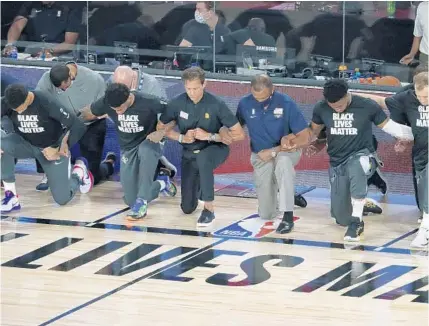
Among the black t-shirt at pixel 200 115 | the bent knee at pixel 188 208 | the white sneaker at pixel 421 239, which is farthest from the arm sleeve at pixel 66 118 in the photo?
the white sneaker at pixel 421 239

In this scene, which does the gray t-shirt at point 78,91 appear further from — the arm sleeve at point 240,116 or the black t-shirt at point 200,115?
the arm sleeve at point 240,116

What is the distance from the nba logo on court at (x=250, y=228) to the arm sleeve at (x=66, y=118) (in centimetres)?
181

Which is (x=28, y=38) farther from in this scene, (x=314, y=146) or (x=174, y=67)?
(x=314, y=146)

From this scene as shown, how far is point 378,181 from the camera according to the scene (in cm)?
1146

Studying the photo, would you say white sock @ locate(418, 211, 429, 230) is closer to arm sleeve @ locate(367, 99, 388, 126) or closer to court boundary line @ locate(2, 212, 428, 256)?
court boundary line @ locate(2, 212, 428, 256)

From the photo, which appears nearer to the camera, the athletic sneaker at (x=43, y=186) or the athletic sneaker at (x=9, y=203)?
the athletic sneaker at (x=9, y=203)

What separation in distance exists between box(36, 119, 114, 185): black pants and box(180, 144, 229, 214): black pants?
55.7 inches

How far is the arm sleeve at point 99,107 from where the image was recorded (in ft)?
36.7

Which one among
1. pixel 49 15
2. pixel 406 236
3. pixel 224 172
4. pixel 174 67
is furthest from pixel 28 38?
pixel 406 236

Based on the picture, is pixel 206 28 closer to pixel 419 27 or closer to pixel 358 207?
pixel 419 27

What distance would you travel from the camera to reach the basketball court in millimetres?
8445

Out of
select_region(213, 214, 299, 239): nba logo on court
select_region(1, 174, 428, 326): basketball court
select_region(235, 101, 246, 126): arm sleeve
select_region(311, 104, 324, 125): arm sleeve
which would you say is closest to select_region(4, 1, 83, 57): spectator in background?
A: select_region(1, 174, 428, 326): basketball court

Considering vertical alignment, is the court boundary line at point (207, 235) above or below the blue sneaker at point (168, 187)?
below

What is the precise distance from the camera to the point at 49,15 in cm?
1327
